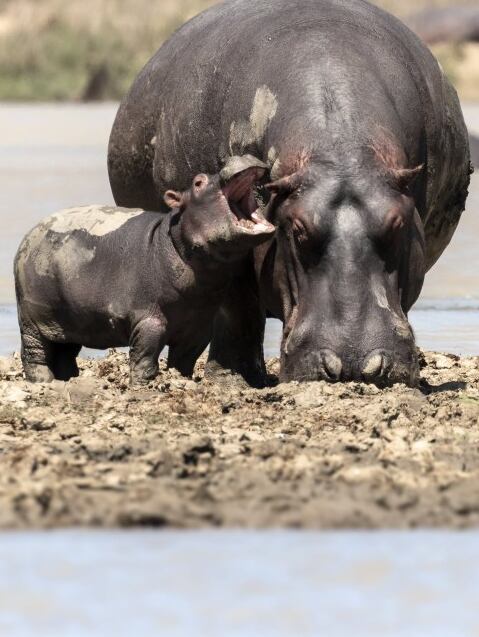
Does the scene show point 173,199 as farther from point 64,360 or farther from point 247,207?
point 64,360

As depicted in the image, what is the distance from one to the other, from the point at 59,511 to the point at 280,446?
1.01 meters

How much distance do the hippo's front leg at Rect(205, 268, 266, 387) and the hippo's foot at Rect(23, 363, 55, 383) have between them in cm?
80

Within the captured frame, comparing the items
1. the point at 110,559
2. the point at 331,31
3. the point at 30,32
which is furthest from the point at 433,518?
the point at 30,32

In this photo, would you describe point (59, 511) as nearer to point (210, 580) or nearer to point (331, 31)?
point (210, 580)

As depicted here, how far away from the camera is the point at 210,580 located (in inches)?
122

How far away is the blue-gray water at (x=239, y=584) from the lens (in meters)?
2.79

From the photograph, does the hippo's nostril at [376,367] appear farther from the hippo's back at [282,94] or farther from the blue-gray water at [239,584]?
the blue-gray water at [239,584]

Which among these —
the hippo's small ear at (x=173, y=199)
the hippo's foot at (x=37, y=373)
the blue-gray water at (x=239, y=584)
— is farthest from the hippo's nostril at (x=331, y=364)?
the blue-gray water at (x=239, y=584)

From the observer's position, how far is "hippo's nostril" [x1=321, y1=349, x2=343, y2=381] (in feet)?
17.6

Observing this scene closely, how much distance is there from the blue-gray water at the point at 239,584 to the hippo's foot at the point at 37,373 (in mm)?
2909

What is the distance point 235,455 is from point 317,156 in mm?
1617

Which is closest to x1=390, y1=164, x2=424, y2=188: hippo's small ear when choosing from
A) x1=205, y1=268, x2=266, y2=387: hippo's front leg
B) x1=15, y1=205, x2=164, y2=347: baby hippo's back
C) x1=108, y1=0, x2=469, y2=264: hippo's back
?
x1=108, y1=0, x2=469, y2=264: hippo's back

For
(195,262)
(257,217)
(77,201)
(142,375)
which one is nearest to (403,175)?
(257,217)

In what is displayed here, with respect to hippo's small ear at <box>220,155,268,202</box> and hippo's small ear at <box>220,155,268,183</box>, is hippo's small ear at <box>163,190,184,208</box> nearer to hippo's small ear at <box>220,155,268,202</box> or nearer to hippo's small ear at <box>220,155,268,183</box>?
hippo's small ear at <box>220,155,268,202</box>
